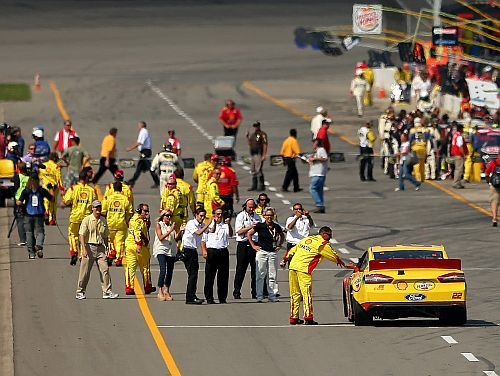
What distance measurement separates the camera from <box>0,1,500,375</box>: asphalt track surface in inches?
837

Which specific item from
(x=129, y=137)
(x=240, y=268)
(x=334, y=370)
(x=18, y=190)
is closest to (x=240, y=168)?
(x=129, y=137)

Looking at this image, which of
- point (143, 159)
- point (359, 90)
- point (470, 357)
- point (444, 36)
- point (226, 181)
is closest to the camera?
point (470, 357)

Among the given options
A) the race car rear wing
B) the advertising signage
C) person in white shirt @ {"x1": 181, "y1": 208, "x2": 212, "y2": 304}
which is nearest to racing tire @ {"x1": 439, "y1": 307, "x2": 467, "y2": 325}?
the race car rear wing

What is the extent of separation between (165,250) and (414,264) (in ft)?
15.1

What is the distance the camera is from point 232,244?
32.5m

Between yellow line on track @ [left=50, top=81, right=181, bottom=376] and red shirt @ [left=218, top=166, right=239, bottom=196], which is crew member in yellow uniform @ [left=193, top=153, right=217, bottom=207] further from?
yellow line on track @ [left=50, top=81, right=181, bottom=376]

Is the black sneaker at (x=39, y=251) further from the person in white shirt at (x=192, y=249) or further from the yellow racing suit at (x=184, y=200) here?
the person in white shirt at (x=192, y=249)

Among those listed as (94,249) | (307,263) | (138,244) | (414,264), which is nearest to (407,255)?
(414,264)

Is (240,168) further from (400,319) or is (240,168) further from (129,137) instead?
(400,319)

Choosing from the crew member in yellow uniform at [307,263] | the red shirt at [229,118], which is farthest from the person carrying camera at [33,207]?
the red shirt at [229,118]

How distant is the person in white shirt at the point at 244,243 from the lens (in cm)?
2600

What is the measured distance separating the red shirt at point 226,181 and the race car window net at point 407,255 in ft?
32.9

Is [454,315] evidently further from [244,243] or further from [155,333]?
[244,243]

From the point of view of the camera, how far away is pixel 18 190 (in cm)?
3125
